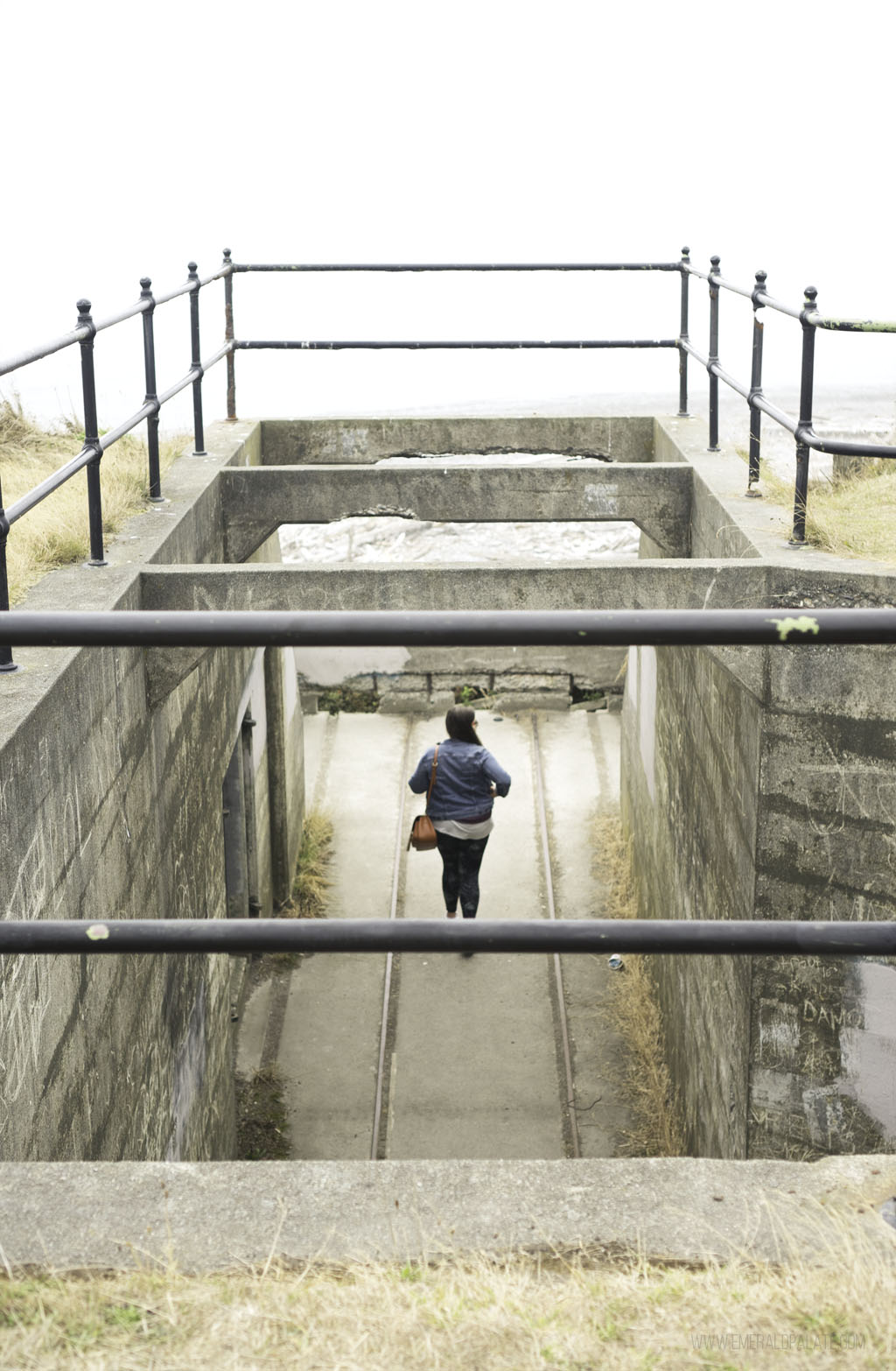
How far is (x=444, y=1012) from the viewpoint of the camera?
8922 millimetres

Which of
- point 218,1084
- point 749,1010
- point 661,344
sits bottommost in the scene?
point 218,1084

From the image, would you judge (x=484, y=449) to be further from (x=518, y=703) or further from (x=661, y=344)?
(x=518, y=703)

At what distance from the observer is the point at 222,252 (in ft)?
27.7

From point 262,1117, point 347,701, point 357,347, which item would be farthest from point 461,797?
point 347,701

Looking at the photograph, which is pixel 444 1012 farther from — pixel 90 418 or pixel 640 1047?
pixel 90 418

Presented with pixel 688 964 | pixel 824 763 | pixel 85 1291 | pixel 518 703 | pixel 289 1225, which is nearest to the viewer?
pixel 85 1291

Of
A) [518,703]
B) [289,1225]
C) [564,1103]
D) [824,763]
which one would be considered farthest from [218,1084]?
[518,703]

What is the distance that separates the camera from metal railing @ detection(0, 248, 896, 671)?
4.56m

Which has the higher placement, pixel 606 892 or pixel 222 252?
pixel 222 252

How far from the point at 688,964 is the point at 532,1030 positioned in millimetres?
2016

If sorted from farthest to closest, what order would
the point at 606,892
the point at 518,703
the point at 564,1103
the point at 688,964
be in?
the point at 518,703, the point at 606,892, the point at 564,1103, the point at 688,964

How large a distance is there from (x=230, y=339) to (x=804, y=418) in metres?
4.65

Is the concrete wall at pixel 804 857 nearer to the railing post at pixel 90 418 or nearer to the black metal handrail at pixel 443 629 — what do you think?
the railing post at pixel 90 418

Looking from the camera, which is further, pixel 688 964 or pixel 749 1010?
pixel 688 964
